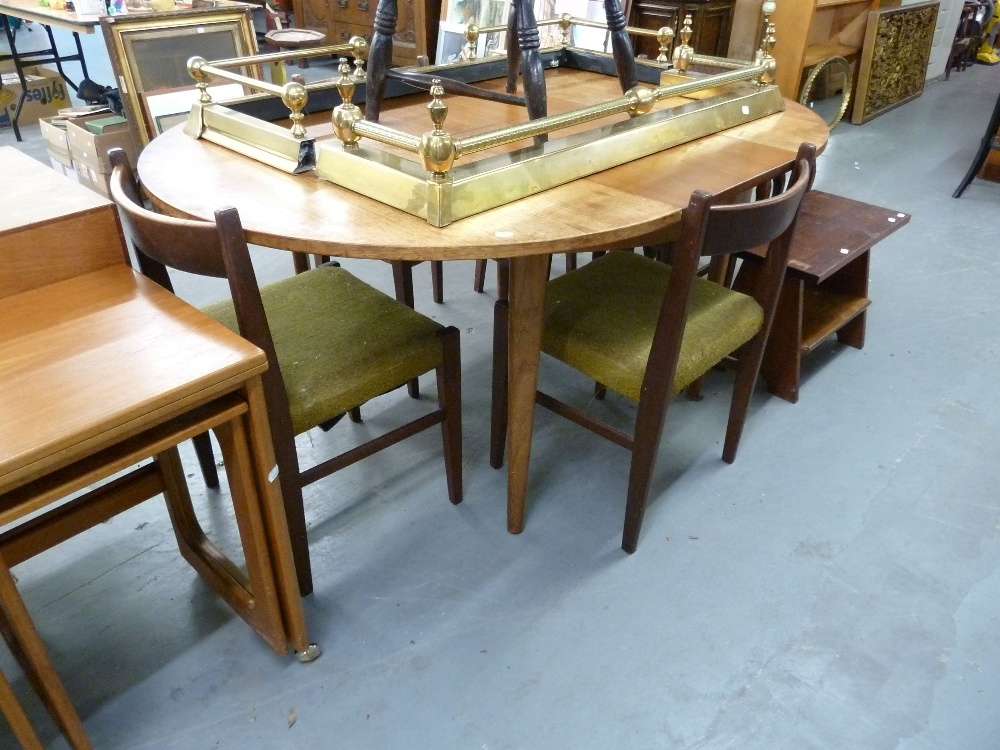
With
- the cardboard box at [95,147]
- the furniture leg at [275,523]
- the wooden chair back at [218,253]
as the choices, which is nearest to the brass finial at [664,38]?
the wooden chair back at [218,253]

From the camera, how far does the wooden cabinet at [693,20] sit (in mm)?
3838

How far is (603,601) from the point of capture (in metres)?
1.48

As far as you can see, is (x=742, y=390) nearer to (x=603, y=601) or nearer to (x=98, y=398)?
(x=603, y=601)

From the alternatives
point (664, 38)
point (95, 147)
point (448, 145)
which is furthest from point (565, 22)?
point (95, 147)

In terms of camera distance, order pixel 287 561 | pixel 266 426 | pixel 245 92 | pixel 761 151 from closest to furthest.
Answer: pixel 266 426
pixel 287 561
pixel 761 151
pixel 245 92

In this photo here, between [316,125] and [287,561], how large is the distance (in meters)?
0.91

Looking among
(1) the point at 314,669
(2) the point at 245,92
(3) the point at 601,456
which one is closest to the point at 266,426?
(1) the point at 314,669

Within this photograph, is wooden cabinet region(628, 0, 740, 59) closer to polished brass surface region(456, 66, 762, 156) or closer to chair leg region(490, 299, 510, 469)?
polished brass surface region(456, 66, 762, 156)

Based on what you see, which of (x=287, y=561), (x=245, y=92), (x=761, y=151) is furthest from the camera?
(x=245, y=92)

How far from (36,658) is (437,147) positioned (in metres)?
0.92

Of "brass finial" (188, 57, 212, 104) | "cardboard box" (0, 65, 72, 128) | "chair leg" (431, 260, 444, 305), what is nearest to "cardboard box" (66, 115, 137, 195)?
"cardboard box" (0, 65, 72, 128)

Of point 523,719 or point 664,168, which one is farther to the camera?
point 664,168

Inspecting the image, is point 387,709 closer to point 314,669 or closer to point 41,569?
point 314,669

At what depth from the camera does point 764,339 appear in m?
1.67
